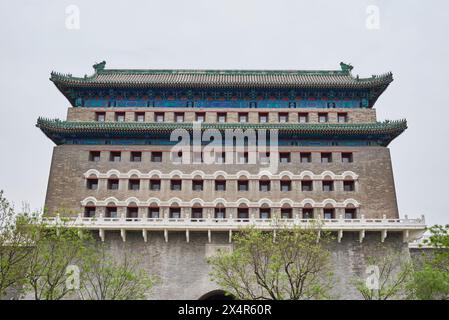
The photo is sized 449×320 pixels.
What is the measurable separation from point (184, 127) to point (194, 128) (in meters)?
0.91

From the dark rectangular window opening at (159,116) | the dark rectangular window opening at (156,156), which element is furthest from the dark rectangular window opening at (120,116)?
the dark rectangular window opening at (156,156)

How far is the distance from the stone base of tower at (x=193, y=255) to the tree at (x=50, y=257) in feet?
16.0

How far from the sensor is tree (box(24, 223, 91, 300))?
2770cm

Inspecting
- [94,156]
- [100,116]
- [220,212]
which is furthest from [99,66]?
[220,212]

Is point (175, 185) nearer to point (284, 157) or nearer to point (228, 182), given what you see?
point (228, 182)

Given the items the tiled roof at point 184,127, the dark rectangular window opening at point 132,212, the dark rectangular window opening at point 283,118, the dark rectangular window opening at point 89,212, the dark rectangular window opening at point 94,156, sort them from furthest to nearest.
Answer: the dark rectangular window opening at point 283,118
the dark rectangular window opening at point 94,156
the tiled roof at point 184,127
the dark rectangular window opening at point 132,212
the dark rectangular window opening at point 89,212

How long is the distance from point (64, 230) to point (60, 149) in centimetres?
1233

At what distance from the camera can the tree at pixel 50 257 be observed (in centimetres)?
2770

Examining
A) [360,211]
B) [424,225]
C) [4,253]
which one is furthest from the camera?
[360,211]

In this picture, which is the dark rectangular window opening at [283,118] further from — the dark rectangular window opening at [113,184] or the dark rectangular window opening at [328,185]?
the dark rectangular window opening at [113,184]

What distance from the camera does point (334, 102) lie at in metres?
45.4

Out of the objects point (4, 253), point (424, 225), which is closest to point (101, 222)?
point (4, 253)
